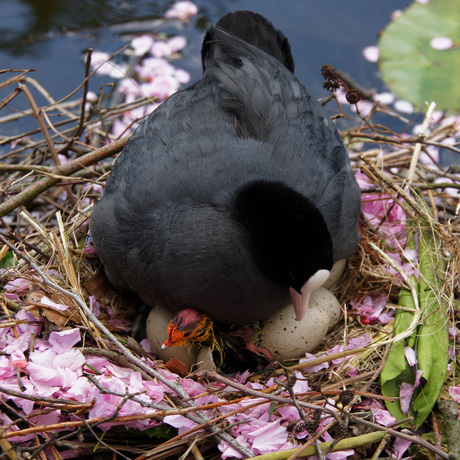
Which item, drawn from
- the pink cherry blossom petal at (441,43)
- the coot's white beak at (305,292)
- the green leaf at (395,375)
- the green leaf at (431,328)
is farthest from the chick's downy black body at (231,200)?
the pink cherry blossom petal at (441,43)

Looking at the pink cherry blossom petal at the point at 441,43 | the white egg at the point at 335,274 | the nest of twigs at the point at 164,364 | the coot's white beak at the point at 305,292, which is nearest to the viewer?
the nest of twigs at the point at 164,364

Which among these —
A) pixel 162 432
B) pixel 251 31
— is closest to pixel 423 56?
pixel 251 31

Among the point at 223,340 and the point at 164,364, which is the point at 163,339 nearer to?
the point at 164,364

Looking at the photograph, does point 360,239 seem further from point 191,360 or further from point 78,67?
point 78,67

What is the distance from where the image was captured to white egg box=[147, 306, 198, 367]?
2.55m

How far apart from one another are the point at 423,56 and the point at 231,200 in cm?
262

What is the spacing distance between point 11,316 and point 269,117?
4.27ft

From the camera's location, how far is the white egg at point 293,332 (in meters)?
2.57

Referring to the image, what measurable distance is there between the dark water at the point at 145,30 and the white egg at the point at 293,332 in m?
2.06

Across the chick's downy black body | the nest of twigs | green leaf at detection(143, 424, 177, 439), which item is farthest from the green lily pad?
green leaf at detection(143, 424, 177, 439)

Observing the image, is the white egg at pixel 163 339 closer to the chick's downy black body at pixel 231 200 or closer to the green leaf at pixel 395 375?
the chick's downy black body at pixel 231 200

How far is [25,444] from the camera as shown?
211cm

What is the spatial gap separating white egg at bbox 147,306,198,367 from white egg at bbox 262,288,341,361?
31 cm

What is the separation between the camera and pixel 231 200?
7.84ft
